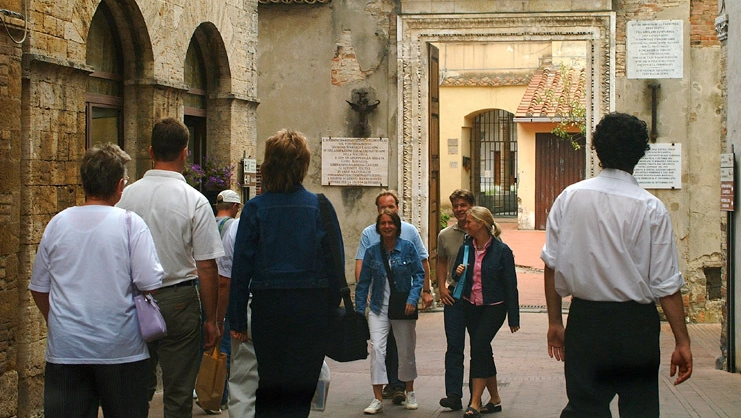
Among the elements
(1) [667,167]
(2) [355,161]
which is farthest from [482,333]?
(2) [355,161]

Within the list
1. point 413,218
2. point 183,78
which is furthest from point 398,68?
point 183,78

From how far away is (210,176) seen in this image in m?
9.80

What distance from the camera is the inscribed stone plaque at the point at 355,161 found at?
14.0m

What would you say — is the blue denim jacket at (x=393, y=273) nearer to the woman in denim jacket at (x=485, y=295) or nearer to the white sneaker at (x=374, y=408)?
the woman in denim jacket at (x=485, y=295)

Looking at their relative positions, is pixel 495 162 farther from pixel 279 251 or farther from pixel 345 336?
pixel 279 251

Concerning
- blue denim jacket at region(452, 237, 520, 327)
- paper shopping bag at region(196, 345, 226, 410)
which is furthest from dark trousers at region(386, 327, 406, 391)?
paper shopping bag at region(196, 345, 226, 410)

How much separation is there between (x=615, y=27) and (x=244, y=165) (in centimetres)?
544

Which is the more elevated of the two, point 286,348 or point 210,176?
point 210,176

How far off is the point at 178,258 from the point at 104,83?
3.57 m

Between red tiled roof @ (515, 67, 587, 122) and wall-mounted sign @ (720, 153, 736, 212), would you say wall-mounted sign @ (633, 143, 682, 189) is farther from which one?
red tiled roof @ (515, 67, 587, 122)

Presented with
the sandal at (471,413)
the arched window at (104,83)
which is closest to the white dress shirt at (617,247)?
the sandal at (471,413)

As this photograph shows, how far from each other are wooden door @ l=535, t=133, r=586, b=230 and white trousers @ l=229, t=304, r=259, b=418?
23.6 metres

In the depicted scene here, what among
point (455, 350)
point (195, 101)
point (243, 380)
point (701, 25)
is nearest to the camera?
point (243, 380)

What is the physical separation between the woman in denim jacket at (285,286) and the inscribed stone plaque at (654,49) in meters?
9.11
